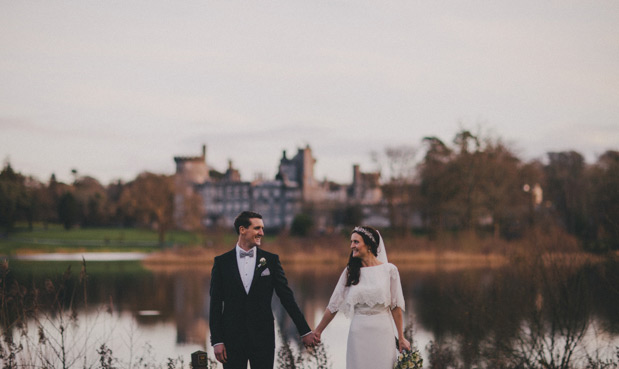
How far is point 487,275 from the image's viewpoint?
2945cm

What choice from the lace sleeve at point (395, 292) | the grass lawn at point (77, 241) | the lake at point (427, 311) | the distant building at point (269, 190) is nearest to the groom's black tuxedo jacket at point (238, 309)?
the lace sleeve at point (395, 292)

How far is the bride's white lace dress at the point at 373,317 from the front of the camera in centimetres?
608

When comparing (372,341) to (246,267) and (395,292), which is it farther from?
(246,267)

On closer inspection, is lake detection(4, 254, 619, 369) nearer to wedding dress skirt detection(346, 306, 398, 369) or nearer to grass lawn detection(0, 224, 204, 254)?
wedding dress skirt detection(346, 306, 398, 369)

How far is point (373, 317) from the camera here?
613 centimetres

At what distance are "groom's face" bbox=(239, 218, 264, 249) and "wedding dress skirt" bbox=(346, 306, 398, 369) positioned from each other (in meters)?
1.16

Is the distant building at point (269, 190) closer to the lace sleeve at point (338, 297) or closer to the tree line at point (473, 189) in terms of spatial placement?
the tree line at point (473, 189)

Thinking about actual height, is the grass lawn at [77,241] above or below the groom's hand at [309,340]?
below

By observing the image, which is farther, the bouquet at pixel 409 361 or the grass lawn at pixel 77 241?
the grass lawn at pixel 77 241

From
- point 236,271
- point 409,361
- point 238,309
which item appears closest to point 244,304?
point 238,309

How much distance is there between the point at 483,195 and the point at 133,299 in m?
29.9

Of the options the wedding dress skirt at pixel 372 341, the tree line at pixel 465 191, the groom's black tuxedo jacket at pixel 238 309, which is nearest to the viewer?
the groom's black tuxedo jacket at pixel 238 309

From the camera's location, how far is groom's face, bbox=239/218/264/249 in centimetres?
586

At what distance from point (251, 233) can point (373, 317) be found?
54.7 inches
